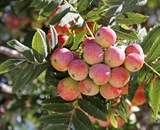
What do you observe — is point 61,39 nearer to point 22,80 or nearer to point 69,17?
point 69,17

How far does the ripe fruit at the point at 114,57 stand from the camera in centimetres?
115

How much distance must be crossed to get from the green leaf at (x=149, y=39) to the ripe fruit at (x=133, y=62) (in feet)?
0.58

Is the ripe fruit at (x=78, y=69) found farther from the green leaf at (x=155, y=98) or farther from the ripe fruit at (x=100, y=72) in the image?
the green leaf at (x=155, y=98)

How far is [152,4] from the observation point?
141 inches

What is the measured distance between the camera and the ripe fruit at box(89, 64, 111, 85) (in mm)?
1130

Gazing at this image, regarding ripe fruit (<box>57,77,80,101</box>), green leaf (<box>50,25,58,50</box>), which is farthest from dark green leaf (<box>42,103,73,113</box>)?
green leaf (<box>50,25,58,50</box>)

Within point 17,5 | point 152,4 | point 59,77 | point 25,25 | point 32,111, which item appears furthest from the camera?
point 152,4

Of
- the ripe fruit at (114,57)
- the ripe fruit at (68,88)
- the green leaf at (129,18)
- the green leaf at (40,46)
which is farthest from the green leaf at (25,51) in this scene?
the green leaf at (129,18)

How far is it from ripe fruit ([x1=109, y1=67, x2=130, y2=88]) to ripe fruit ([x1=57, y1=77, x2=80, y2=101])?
4.5 inches

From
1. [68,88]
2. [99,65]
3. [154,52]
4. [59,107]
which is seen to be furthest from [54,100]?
[154,52]

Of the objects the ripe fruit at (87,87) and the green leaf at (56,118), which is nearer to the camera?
the ripe fruit at (87,87)

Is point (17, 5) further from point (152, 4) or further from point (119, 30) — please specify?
point (152, 4)

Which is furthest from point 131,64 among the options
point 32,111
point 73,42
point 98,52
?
point 32,111

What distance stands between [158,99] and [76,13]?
1.27ft
